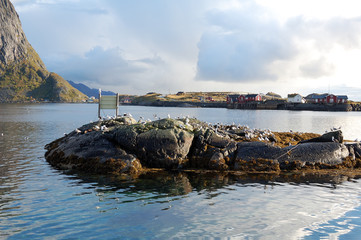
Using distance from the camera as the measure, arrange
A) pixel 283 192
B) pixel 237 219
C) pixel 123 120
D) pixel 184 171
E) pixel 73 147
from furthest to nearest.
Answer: pixel 123 120, pixel 73 147, pixel 184 171, pixel 283 192, pixel 237 219

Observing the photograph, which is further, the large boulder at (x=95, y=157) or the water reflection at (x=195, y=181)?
the large boulder at (x=95, y=157)

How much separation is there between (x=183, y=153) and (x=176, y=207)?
6513 millimetres

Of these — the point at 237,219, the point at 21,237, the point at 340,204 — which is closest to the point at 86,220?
the point at 21,237

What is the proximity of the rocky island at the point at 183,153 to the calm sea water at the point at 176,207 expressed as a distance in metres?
1.40

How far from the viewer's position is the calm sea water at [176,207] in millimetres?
8078

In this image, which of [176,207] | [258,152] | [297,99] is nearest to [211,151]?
[258,152]

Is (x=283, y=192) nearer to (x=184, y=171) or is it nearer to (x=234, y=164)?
(x=234, y=164)

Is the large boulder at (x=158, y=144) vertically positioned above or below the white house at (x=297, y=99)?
below

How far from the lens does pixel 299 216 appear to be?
31.0 feet

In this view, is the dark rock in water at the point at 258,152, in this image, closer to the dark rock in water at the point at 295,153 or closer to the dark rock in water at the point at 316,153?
the dark rock in water at the point at 295,153

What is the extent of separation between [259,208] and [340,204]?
10.5 ft

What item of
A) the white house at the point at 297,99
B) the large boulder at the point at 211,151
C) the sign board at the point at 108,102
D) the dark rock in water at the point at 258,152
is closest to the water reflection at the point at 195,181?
the large boulder at the point at 211,151

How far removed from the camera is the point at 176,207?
10047 millimetres

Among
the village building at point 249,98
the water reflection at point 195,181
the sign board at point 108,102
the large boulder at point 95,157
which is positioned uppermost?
the village building at point 249,98
